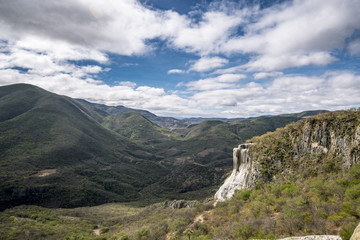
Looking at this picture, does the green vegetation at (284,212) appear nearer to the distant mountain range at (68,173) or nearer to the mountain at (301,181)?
the mountain at (301,181)

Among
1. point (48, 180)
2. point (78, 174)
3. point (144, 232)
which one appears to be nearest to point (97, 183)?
point (78, 174)

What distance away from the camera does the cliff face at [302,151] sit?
68.0 feet

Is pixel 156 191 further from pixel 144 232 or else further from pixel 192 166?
pixel 144 232

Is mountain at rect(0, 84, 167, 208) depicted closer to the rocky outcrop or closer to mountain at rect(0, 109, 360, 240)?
mountain at rect(0, 109, 360, 240)

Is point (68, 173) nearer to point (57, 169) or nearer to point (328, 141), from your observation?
point (57, 169)

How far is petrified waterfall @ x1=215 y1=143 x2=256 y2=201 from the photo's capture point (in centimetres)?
2830

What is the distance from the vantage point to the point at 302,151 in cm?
2489

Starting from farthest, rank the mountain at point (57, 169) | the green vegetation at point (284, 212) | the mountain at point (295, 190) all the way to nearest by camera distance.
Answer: the mountain at point (57, 169), the mountain at point (295, 190), the green vegetation at point (284, 212)

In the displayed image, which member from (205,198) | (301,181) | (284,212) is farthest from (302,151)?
(205,198)

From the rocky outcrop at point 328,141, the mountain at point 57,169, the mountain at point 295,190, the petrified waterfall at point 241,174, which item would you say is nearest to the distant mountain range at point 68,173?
the mountain at point 57,169

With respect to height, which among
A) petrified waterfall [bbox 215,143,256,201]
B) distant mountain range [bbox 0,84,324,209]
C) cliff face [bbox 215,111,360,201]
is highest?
cliff face [bbox 215,111,360,201]

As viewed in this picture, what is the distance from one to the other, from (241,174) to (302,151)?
10.1 meters

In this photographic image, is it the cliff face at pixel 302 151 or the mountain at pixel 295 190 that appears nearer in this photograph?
the mountain at pixel 295 190

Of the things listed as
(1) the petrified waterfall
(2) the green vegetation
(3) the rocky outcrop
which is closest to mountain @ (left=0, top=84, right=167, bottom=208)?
(1) the petrified waterfall
